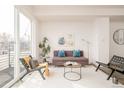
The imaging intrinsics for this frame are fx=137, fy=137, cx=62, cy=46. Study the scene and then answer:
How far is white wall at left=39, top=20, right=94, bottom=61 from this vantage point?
7.77m

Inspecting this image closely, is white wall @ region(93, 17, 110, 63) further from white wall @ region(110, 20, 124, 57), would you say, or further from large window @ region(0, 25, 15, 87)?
large window @ region(0, 25, 15, 87)

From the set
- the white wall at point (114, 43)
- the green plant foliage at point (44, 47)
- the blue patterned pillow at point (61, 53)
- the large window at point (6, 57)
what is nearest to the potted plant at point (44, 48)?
the green plant foliage at point (44, 47)

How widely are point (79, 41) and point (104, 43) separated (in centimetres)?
146

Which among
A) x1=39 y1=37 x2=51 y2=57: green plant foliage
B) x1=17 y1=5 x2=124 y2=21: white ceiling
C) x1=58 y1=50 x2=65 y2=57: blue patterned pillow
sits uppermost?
x1=17 y1=5 x2=124 y2=21: white ceiling

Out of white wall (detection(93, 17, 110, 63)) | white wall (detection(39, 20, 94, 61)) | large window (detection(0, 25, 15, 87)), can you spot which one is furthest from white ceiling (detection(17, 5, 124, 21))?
large window (detection(0, 25, 15, 87))

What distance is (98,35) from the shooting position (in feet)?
22.5

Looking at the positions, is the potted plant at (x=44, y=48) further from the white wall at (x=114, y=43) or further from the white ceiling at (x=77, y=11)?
the white wall at (x=114, y=43)

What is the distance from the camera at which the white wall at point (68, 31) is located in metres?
7.77

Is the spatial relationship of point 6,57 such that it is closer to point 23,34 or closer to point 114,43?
point 23,34

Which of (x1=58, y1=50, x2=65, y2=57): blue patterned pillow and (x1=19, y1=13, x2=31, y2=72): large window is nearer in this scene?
(x1=19, y1=13, x2=31, y2=72): large window

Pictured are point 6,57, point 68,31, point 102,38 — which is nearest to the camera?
point 6,57

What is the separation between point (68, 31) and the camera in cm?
779

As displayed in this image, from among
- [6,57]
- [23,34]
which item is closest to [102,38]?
[23,34]
